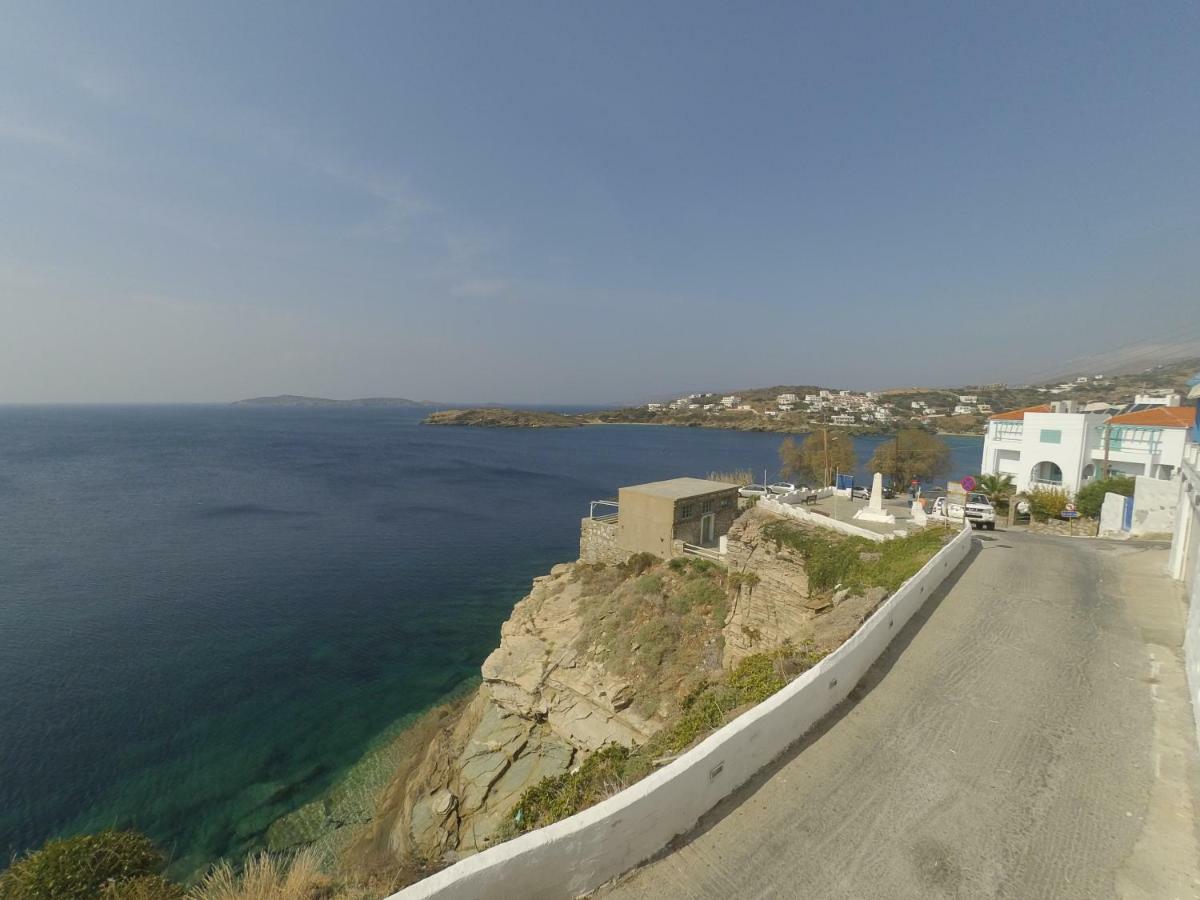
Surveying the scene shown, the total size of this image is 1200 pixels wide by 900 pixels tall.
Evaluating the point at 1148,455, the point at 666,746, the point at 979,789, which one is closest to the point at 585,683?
the point at 666,746

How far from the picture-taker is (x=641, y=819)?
4.30m

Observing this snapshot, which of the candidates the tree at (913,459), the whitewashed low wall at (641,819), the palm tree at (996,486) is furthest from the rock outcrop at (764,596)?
the tree at (913,459)

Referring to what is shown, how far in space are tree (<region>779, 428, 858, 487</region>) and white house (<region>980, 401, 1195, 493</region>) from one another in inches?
380

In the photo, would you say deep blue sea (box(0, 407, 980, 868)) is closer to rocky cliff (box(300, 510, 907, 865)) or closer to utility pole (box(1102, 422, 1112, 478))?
rocky cliff (box(300, 510, 907, 865))

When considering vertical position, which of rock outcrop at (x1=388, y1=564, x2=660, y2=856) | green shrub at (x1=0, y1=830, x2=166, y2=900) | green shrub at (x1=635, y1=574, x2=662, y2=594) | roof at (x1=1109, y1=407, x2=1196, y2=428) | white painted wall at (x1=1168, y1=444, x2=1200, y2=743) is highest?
roof at (x1=1109, y1=407, x2=1196, y2=428)

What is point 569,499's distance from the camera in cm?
5806

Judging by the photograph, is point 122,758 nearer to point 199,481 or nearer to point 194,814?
point 194,814

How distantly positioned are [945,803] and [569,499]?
53.4 metres

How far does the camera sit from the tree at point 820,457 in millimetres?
39156

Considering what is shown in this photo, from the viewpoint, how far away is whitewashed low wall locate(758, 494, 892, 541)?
16.3 meters

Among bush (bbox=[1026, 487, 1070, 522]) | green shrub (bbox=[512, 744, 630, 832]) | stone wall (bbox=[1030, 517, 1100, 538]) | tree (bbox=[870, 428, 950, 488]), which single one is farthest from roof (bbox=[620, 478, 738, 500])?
green shrub (bbox=[512, 744, 630, 832])

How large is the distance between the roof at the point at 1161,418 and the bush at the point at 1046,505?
6293mm

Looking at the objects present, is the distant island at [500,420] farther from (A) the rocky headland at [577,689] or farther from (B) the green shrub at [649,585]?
(A) the rocky headland at [577,689]

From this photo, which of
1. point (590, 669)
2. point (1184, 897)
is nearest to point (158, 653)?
point (590, 669)
